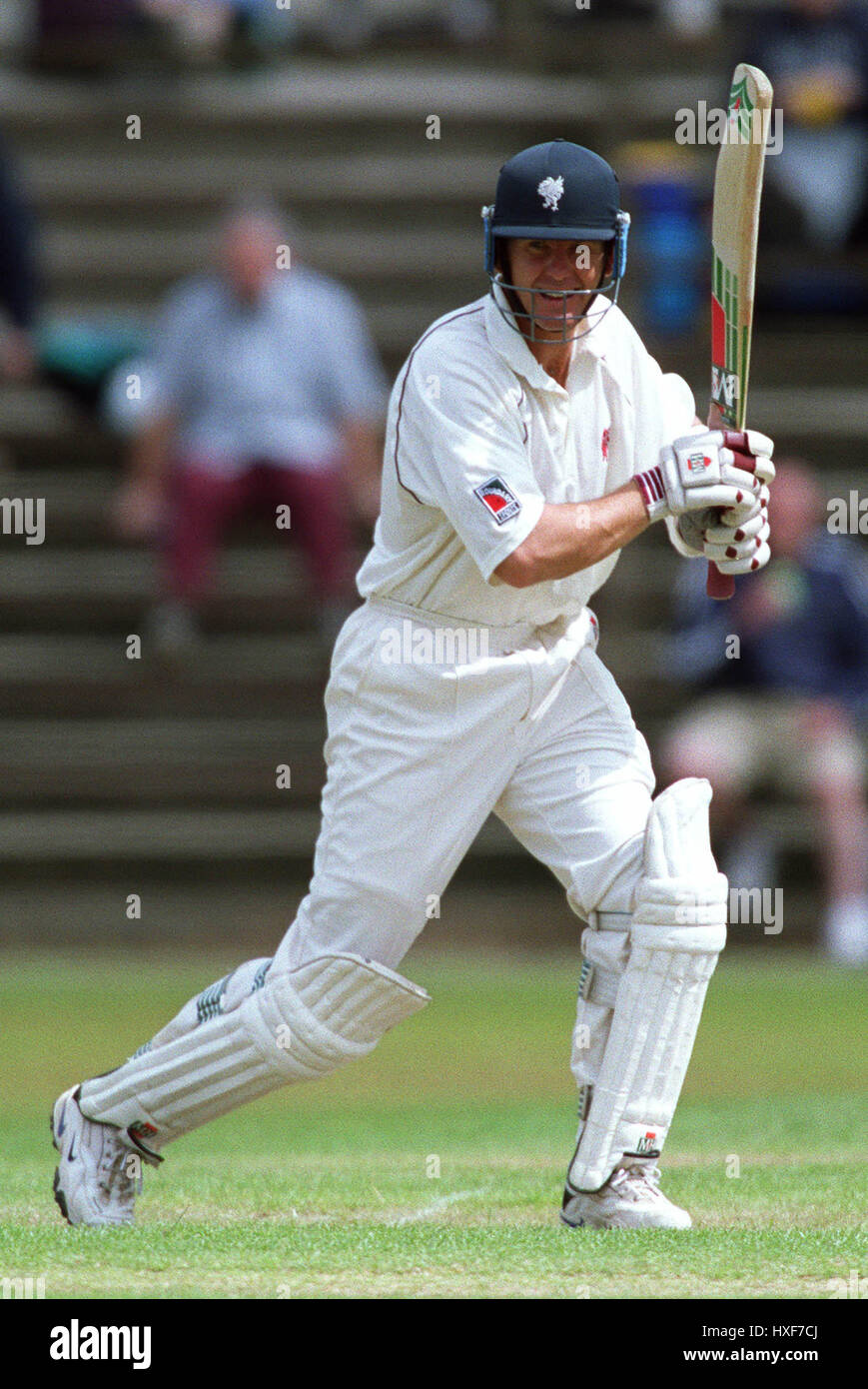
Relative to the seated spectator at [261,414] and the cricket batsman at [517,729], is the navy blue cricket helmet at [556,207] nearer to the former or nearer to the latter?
the cricket batsman at [517,729]

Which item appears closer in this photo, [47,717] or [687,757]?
[687,757]

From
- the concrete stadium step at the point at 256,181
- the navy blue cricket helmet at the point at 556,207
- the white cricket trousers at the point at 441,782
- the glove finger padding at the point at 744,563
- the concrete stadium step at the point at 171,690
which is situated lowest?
the concrete stadium step at the point at 171,690

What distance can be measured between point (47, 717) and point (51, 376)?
163 centimetres

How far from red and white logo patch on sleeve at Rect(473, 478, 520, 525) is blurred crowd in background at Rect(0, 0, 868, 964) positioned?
5.26 meters

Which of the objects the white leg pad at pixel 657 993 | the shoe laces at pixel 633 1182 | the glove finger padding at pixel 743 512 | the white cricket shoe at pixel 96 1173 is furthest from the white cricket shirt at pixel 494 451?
the white cricket shoe at pixel 96 1173

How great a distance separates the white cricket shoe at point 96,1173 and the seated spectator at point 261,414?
19.2 feet

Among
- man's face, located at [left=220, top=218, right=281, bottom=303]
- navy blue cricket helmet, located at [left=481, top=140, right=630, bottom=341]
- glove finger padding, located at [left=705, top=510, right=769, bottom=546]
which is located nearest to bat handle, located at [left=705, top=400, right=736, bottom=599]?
glove finger padding, located at [left=705, top=510, right=769, bottom=546]

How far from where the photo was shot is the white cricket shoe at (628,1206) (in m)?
4.20

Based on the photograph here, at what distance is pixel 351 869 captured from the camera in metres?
4.36

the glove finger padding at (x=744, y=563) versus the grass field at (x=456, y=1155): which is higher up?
the glove finger padding at (x=744, y=563)

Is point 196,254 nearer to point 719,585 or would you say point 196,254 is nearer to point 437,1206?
point 719,585
